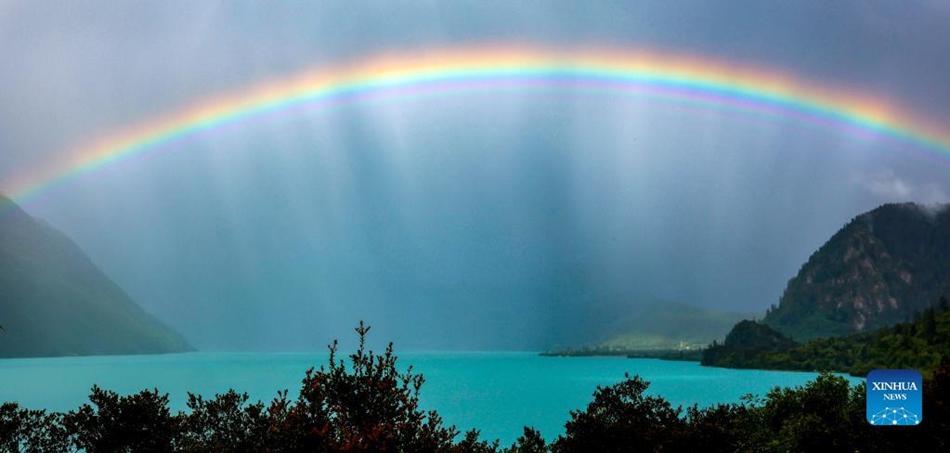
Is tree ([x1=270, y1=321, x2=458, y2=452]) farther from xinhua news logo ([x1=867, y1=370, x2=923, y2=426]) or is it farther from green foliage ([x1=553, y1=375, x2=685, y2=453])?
green foliage ([x1=553, y1=375, x2=685, y2=453])

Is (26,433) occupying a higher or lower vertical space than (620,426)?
lower

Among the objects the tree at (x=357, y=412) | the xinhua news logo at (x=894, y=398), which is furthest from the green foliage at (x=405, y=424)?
the xinhua news logo at (x=894, y=398)

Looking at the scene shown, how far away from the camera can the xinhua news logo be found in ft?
47.6

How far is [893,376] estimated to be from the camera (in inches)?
584

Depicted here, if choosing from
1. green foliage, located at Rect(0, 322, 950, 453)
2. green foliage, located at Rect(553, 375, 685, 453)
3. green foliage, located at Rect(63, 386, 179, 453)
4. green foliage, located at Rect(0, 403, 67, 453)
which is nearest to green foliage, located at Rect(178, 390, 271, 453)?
green foliage, located at Rect(0, 322, 950, 453)

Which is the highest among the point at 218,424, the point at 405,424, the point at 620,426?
the point at 405,424

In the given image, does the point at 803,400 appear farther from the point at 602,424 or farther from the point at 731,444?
the point at 602,424

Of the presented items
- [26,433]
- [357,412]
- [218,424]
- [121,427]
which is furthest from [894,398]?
[26,433]

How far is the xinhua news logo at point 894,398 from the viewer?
14.5 m

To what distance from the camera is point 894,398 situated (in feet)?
48.3

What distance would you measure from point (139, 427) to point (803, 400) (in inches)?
1424

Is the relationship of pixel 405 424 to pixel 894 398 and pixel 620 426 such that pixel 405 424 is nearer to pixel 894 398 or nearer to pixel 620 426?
pixel 894 398

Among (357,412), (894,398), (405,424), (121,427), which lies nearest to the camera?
(894,398)

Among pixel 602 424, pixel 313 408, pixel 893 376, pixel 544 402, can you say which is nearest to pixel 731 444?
pixel 602 424
